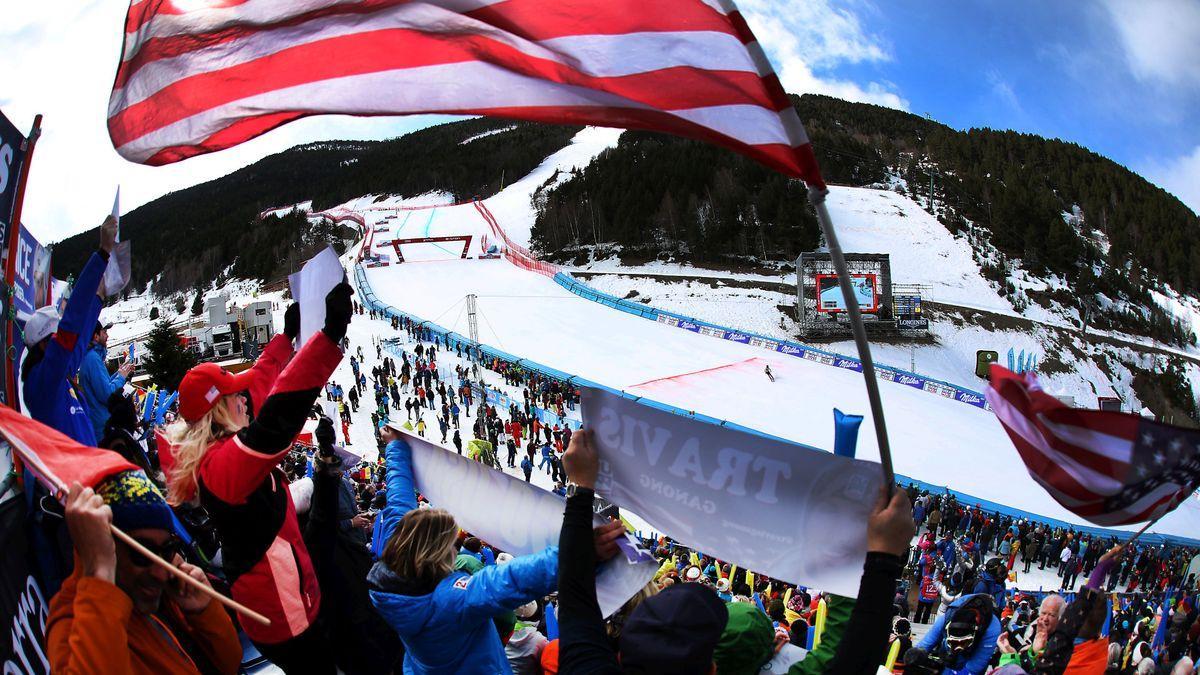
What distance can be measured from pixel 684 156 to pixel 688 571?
6897 cm

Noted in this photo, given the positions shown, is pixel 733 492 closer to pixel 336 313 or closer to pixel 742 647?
pixel 742 647

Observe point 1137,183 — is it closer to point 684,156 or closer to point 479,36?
point 684,156

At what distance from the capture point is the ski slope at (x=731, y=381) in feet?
78.2

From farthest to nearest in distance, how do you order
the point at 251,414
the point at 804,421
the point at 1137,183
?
the point at 1137,183, the point at 804,421, the point at 251,414

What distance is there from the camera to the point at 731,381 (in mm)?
30953

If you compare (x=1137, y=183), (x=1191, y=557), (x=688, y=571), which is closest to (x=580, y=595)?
(x=688, y=571)

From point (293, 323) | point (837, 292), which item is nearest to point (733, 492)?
point (293, 323)

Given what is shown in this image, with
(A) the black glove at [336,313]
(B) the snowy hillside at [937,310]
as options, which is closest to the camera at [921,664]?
(A) the black glove at [336,313]

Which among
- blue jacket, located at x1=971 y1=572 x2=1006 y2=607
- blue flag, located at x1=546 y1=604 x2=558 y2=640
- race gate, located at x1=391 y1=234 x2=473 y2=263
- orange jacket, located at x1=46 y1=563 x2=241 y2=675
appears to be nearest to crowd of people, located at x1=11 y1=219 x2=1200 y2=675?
orange jacket, located at x1=46 y1=563 x2=241 y2=675

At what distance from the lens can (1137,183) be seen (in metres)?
85.3

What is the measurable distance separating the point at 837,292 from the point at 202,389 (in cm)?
3762

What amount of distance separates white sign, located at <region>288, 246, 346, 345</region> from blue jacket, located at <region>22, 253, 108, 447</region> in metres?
0.70

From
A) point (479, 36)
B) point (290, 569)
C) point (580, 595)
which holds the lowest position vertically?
point (290, 569)

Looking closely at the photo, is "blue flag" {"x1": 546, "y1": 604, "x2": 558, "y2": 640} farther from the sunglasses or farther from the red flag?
the red flag
